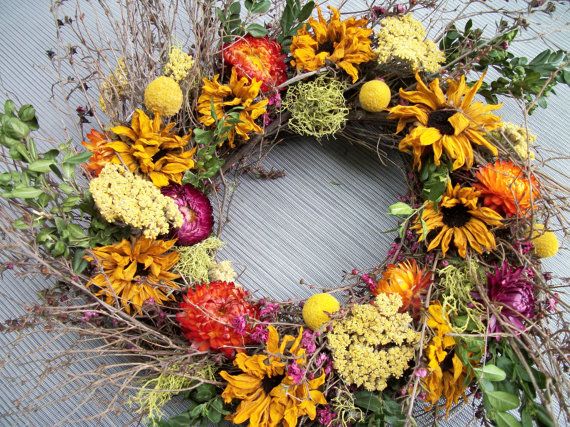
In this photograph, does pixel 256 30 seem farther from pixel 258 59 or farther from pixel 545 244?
pixel 545 244

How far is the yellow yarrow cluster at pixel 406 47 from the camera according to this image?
97cm

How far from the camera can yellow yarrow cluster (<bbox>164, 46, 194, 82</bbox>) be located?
37.0 inches

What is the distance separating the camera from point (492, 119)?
946 millimetres

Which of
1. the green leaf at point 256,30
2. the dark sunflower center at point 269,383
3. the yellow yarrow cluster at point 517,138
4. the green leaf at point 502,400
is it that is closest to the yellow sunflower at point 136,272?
the dark sunflower center at point 269,383

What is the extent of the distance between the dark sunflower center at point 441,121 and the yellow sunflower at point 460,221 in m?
0.10

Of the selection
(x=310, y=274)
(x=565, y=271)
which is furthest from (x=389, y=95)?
(x=565, y=271)

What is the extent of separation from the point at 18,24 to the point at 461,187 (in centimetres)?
106

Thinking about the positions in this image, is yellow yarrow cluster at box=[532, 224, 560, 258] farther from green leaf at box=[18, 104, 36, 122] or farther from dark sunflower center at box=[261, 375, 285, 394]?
green leaf at box=[18, 104, 36, 122]

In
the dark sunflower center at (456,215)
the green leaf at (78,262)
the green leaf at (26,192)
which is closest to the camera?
the green leaf at (26,192)

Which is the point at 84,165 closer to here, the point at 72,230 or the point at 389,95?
the point at 72,230

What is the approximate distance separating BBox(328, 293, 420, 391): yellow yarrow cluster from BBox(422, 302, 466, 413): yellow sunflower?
34 mm

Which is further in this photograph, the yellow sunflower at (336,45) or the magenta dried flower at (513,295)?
the yellow sunflower at (336,45)

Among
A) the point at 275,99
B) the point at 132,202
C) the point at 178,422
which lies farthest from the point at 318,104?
the point at 178,422

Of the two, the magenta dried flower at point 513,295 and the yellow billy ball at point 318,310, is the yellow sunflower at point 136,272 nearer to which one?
the yellow billy ball at point 318,310
